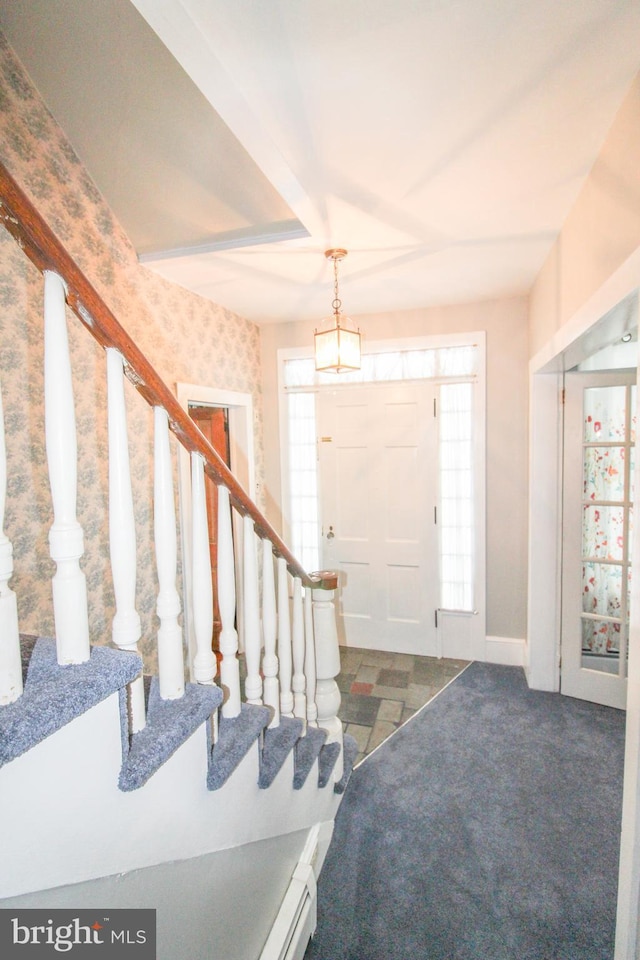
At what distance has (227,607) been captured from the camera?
1363mm

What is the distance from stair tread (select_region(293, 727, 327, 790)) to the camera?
1715mm

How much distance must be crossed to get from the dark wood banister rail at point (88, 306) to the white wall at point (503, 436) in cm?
243

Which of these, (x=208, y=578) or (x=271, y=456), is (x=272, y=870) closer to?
(x=208, y=578)

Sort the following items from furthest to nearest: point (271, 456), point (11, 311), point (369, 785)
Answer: point (271, 456)
point (369, 785)
point (11, 311)

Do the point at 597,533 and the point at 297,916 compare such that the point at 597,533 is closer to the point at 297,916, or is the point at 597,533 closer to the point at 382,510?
the point at 382,510

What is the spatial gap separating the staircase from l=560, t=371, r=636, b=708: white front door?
7.43 ft

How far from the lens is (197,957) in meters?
1.13

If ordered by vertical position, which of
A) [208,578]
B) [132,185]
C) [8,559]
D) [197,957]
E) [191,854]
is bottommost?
[197,957]

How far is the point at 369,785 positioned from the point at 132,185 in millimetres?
3122

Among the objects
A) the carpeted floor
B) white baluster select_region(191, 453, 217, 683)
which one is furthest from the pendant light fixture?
the carpeted floor

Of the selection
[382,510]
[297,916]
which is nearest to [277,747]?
[297,916]

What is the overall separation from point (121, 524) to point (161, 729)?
1.45 feet

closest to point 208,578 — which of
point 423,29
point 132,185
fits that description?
point 423,29

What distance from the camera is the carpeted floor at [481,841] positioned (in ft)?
5.43
